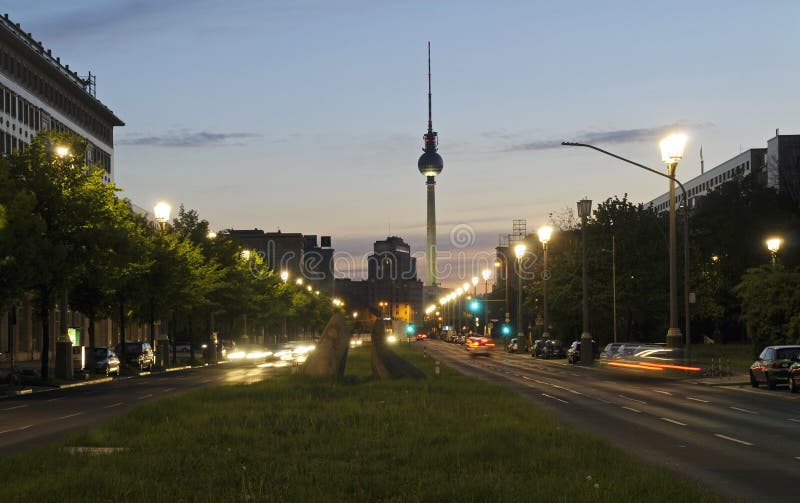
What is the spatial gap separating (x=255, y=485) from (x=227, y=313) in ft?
300

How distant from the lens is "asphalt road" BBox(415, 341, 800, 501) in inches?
669

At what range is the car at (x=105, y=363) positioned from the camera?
62.2m

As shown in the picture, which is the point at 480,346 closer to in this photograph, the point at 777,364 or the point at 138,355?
the point at 138,355

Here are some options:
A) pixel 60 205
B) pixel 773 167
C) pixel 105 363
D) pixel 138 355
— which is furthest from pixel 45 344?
pixel 773 167

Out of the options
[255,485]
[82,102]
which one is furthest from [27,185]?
[82,102]

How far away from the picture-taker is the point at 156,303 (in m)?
75.2

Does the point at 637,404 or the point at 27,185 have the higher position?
the point at 27,185

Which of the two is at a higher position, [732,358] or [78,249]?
[78,249]

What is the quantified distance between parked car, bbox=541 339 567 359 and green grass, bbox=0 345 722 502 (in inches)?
2785

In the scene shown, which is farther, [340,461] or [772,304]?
[772,304]

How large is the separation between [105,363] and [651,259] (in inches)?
1855

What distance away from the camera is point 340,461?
15.2 metres

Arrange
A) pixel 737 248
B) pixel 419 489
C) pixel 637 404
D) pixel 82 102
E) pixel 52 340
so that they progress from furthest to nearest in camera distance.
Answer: pixel 82 102
pixel 737 248
pixel 52 340
pixel 637 404
pixel 419 489

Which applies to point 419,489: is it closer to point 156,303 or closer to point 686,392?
point 686,392
